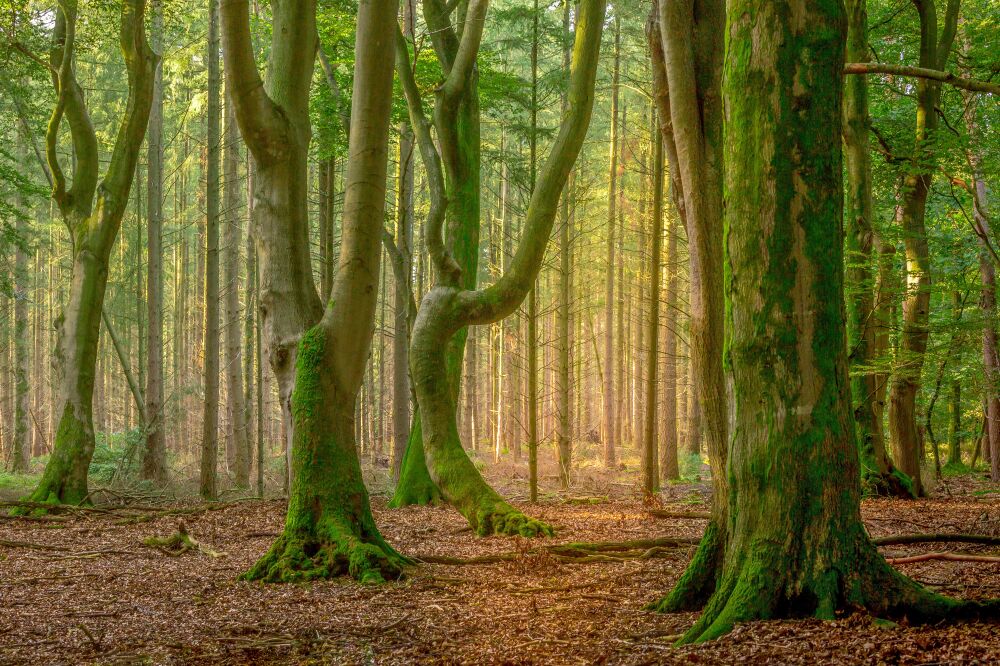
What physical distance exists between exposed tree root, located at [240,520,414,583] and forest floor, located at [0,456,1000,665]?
0.56ft

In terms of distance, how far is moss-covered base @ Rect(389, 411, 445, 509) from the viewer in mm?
12133

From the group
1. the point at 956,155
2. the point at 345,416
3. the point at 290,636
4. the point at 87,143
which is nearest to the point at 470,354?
the point at 87,143

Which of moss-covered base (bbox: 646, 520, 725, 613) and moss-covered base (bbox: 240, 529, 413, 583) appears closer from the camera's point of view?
moss-covered base (bbox: 646, 520, 725, 613)

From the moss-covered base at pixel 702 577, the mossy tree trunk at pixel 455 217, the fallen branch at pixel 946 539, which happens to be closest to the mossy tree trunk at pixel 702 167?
the moss-covered base at pixel 702 577

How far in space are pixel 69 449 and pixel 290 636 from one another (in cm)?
900

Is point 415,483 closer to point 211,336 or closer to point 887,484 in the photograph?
point 211,336

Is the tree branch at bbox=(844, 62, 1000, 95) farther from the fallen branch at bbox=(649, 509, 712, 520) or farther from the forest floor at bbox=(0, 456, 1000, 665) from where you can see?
the fallen branch at bbox=(649, 509, 712, 520)

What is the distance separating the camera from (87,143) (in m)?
13.0

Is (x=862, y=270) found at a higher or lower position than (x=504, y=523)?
higher

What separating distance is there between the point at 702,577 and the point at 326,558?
3.14 metres

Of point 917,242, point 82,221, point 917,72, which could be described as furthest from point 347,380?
point 917,242

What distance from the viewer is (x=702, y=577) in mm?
4523

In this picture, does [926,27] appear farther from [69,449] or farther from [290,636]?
[69,449]

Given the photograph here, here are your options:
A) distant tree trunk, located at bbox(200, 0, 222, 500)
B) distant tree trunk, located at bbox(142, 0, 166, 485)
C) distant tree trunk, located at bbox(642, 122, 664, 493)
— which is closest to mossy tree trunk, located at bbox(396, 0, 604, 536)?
distant tree trunk, located at bbox(642, 122, 664, 493)
